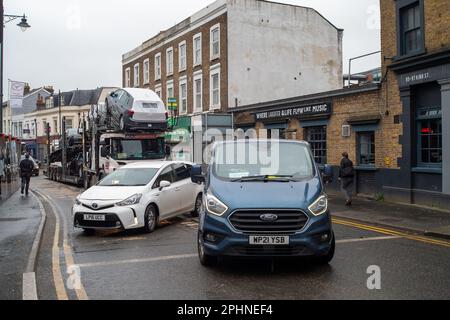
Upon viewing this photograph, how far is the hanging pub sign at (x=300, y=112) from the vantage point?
63.9 ft

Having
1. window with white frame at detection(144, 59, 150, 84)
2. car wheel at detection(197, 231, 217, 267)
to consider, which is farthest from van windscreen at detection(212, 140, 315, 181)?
window with white frame at detection(144, 59, 150, 84)

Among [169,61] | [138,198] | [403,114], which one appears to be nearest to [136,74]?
[169,61]

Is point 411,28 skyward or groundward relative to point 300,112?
skyward

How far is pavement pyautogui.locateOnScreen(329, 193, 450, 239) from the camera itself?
35.8ft

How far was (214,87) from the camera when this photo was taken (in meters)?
29.6

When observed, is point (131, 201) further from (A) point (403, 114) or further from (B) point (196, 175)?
(A) point (403, 114)

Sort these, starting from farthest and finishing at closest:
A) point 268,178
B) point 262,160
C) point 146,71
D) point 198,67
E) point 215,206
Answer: point 146,71
point 198,67
point 262,160
point 268,178
point 215,206

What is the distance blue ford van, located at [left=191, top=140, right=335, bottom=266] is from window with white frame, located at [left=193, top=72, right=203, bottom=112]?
23622 millimetres

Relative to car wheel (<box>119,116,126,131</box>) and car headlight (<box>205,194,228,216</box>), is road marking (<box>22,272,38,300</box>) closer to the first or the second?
car headlight (<box>205,194,228,216</box>)

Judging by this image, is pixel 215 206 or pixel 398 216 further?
pixel 398 216

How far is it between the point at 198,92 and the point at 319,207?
83.0 feet

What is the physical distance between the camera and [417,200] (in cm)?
1536

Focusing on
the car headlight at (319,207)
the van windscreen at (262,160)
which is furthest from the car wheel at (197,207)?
the car headlight at (319,207)
